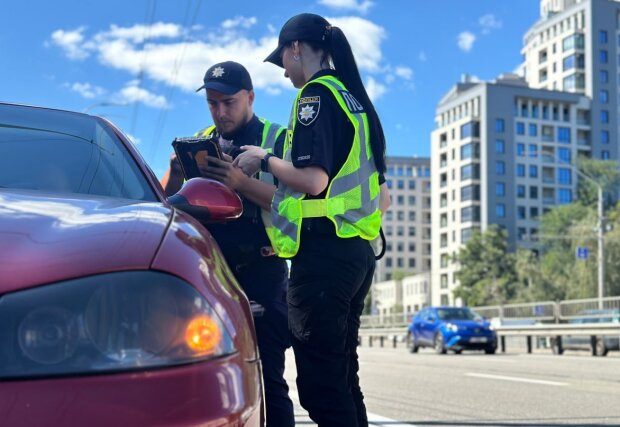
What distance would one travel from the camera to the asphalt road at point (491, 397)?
640 centimetres

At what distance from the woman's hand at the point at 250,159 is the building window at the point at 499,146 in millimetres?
102186

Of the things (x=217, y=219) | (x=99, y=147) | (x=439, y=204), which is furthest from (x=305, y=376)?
(x=439, y=204)

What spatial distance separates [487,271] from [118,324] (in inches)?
3544

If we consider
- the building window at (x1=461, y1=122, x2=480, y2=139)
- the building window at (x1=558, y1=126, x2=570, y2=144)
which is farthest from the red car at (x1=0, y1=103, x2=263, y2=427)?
the building window at (x1=558, y1=126, x2=570, y2=144)

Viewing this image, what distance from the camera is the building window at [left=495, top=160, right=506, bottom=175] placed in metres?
103

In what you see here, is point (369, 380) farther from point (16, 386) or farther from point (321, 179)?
point (16, 386)

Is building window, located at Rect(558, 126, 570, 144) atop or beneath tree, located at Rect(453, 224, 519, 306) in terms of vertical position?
atop

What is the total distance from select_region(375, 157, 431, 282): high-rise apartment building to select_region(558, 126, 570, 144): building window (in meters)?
46.3

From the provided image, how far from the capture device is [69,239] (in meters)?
1.87

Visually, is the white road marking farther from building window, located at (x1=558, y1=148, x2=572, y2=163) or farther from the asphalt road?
building window, located at (x1=558, y1=148, x2=572, y2=163)

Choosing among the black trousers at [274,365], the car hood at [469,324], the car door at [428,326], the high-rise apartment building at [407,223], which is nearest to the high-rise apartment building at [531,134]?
the high-rise apartment building at [407,223]

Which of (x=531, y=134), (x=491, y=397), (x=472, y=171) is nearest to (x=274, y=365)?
(x=491, y=397)

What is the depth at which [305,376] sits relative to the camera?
2.99 m

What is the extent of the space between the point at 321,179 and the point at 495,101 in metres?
103
